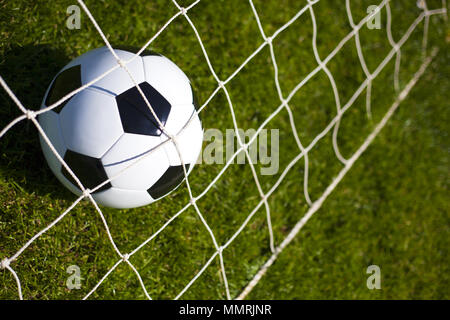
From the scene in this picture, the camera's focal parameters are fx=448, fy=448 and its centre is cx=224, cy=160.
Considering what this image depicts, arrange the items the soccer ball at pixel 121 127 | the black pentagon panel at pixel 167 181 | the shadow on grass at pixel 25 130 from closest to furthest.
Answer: the soccer ball at pixel 121 127, the black pentagon panel at pixel 167 181, the shadow on grass at pixel 25 130

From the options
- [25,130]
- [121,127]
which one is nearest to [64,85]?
[121,127]

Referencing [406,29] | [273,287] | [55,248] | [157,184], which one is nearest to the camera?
[157,184]

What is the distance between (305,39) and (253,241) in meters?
1.22

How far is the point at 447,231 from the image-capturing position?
267 centimetres

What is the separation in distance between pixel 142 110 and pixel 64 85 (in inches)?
11.2

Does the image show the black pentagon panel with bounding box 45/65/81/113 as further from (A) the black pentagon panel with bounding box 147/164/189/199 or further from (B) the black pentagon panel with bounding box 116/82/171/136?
(A) the black pentagon panel with bounding box 147/164/189/199

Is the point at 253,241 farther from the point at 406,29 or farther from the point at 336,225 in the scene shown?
the point at 406,29

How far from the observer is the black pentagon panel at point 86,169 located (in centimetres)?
141

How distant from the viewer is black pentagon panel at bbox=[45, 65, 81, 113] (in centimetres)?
145

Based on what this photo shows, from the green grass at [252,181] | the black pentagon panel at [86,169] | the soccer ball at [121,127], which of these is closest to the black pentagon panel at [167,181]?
the soccer ball at [121,127]

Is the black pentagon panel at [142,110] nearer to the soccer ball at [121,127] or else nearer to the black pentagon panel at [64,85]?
the soccer ball at [121,127]

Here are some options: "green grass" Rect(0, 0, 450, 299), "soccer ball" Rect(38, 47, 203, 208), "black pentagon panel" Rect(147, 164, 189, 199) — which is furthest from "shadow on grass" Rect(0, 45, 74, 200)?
"black pentagon panel" Rect(147, 164, 189, 199)

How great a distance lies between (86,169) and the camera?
56.2 inches

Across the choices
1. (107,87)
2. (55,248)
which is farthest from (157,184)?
(55,248)
